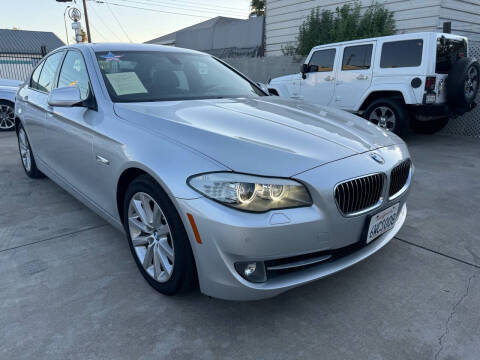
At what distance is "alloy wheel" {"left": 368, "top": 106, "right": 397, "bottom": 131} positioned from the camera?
670cm

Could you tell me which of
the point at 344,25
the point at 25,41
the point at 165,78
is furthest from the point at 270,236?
the point at 25,41

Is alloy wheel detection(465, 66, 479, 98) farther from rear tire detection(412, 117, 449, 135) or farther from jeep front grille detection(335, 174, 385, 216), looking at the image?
jeep front grille detection(335, 174, 385, 216)

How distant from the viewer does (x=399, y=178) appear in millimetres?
2393

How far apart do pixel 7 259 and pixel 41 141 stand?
149 centimetres

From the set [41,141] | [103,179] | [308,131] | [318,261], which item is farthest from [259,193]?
[41,141]

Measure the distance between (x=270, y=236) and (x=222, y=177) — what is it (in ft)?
1.21

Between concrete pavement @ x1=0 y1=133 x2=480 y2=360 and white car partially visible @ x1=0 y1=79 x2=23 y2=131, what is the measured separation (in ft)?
21.4

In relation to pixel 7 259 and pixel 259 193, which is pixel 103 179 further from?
pixel 259 193

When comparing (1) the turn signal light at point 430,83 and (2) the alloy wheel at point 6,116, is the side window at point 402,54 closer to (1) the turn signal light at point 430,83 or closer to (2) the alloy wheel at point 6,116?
(1) the turn signal light at point 430,83

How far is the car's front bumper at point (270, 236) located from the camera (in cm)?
173

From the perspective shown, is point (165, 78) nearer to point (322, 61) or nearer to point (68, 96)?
point (68, 96)

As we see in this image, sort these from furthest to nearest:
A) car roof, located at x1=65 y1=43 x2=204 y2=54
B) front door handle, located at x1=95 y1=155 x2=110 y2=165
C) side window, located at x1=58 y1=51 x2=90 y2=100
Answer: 1. car roof, located at x1=65 y1=43 x2=204 y2=54
2. side window, located at x1=58 y1=51 x2=90 y2=100
3. front door handle, located at x1=95 y1=155 x2=110 y2=165

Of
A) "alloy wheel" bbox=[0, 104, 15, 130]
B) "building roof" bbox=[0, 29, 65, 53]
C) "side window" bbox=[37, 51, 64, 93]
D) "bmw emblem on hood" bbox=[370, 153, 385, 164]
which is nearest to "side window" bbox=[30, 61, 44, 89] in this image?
"side window" bbox=[37, 51, 64, 93]

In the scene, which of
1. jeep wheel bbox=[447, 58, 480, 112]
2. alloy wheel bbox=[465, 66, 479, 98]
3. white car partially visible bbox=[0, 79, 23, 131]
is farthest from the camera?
white car partially visible bbox=[0, 79, 23, 131]
